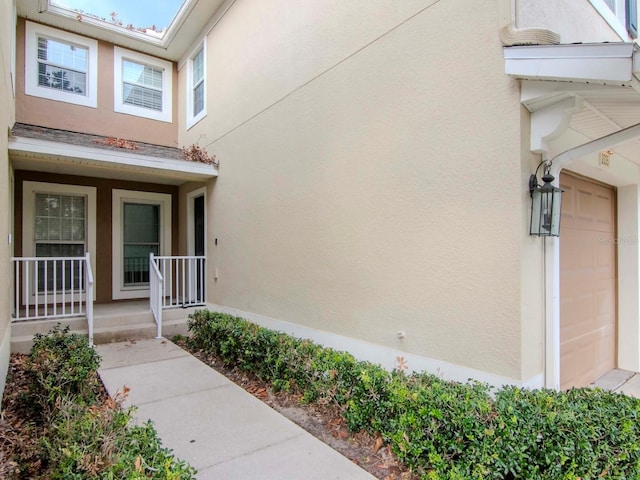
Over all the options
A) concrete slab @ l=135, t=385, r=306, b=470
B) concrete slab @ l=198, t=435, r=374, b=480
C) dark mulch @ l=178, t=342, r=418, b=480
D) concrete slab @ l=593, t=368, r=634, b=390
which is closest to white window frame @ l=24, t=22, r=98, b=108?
dark mulch @ l=178, t=342, r=418, b=480

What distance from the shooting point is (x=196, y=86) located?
838 centimetres

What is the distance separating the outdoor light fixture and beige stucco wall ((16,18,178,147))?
27.1ft

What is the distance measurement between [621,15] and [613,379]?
14.8 feet

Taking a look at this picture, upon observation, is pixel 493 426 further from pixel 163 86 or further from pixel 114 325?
pixel 163 86

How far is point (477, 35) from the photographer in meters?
3.08

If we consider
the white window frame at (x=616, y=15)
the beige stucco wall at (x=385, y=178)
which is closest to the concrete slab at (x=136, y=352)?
the beige stucco wall at (x=385, y=178)

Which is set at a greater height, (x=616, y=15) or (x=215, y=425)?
(x=616, y=15)

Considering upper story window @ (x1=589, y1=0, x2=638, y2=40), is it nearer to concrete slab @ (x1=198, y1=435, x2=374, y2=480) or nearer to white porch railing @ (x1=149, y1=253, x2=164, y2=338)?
concrete slab @ (x1=198, y1=435, x2=374, y2=480)

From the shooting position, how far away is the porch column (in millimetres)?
4848

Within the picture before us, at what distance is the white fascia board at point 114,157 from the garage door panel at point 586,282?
5.96 meters

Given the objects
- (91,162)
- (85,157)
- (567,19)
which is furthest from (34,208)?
(567,19)

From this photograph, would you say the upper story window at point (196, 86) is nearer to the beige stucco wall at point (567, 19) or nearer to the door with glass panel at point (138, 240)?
the door with glass panel at point (138, 240)

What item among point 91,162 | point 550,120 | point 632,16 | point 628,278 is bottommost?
point 628,278

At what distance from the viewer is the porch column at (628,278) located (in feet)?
15.9
